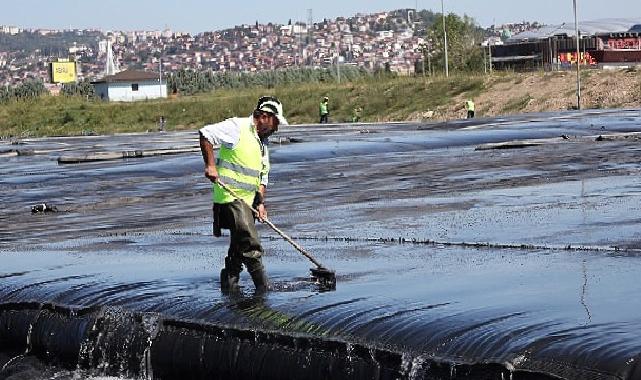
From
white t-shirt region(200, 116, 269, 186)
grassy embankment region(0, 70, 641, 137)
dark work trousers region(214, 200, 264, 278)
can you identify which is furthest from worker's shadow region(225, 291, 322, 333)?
grassy embankment region(0, 70, 641, 137)

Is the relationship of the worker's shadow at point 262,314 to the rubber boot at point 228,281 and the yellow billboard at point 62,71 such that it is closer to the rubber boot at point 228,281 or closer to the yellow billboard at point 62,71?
the rubber boot at point 228,281

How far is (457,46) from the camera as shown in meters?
110

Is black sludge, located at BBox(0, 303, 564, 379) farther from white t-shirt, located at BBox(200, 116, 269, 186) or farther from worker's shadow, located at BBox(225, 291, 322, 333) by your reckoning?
white t-shirt, located at BBox(200, 116, 269, 186)

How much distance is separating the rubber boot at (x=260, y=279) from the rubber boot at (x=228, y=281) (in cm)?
26

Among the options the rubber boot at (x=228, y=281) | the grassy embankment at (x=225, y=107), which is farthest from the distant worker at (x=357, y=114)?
the rubber boot at (x=228, y=281)

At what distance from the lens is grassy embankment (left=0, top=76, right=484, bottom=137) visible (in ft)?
242

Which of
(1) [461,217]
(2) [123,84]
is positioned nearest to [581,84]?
(1) [461,217]

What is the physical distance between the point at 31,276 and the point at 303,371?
17.5 ft

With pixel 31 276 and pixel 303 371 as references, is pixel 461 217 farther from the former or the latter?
pixel 303 371

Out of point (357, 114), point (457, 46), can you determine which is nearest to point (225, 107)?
point (357, 114)

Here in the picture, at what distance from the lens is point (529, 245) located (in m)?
13.3

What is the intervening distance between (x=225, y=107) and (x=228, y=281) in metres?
73.0

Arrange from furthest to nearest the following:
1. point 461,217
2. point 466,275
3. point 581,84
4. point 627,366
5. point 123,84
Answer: point 123,84 → point 581,84 → point 461,217 → point 466,275 → point 627,366

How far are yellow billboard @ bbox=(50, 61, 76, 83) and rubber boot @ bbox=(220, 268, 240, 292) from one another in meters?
143
